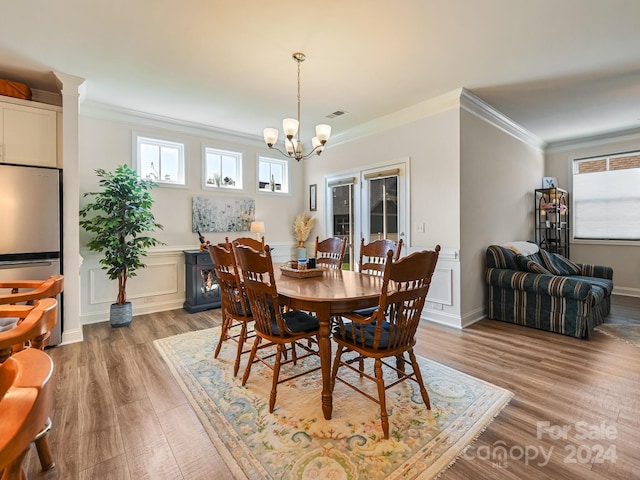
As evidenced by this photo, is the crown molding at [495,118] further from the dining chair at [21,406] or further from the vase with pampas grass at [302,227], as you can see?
the dining chair at [21,406]

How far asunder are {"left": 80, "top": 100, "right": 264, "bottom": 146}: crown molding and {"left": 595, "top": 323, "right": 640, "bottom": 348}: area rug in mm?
5380

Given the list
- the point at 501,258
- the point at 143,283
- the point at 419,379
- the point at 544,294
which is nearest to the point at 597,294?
the point at 544,294

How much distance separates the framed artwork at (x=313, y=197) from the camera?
5758 mm

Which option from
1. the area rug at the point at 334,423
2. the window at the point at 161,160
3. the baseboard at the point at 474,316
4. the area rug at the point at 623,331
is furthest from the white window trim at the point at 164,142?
the area rug at the point at 623,331

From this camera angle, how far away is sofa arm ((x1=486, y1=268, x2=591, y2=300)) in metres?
3.26

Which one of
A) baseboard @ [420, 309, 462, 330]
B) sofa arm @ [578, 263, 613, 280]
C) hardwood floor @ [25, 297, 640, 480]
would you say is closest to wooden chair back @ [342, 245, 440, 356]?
hardwood floor @ [25, 297, 640, 480]

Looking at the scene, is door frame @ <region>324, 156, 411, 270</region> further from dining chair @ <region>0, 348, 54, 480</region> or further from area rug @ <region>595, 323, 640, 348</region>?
dining chair @ <region>0, 348, 54, 480</region>

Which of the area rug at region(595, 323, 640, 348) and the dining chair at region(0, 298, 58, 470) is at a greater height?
the dining chair at region(0, 298, 58, 470)

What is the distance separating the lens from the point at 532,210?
5.40 meters

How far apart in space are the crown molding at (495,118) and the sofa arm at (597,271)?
7.21ft

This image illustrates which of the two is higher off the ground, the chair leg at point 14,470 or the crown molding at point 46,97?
the crown molding at point 46,97

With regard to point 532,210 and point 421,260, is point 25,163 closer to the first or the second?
point 421,260

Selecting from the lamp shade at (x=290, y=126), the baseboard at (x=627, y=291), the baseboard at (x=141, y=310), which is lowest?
the baseboard at (x=141, y=310)

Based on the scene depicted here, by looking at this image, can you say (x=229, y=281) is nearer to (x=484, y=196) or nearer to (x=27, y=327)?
(x=27, y=327)
